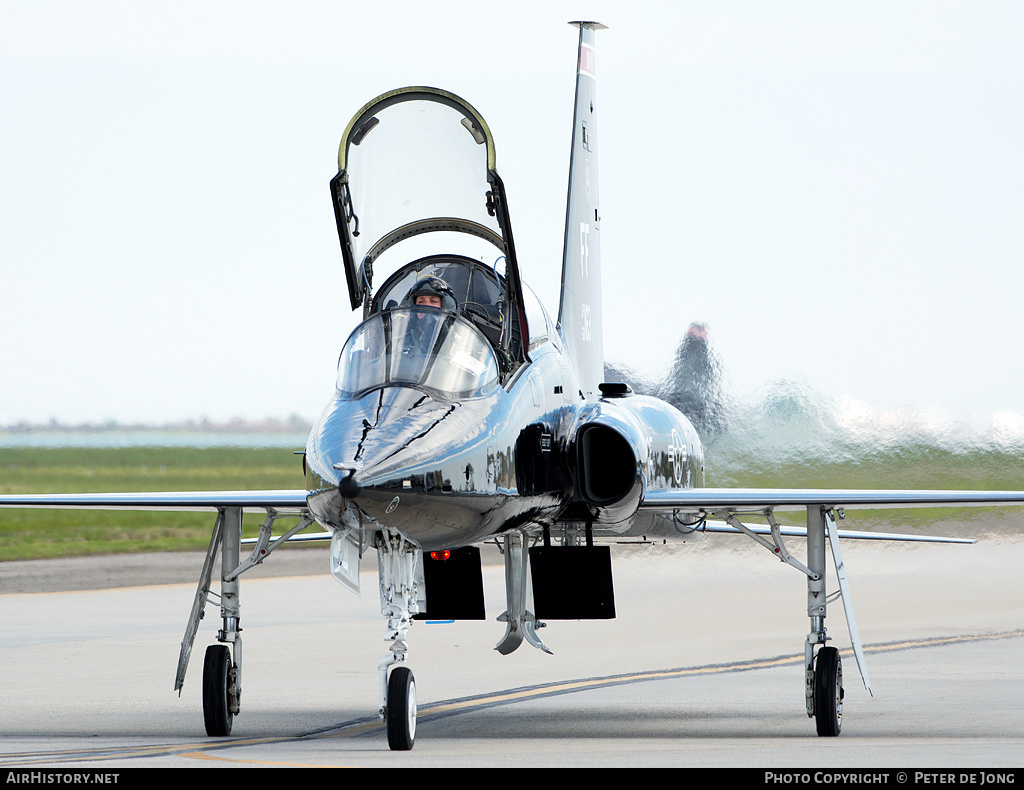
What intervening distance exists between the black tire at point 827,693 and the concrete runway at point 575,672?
9.4 inches

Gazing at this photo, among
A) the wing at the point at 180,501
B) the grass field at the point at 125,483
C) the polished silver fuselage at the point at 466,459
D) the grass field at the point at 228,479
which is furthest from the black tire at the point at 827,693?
the grass field at the point at 125,483

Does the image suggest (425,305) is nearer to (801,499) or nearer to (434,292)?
(434,292)

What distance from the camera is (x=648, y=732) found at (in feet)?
37.0

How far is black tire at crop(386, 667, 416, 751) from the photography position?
29.1 feet

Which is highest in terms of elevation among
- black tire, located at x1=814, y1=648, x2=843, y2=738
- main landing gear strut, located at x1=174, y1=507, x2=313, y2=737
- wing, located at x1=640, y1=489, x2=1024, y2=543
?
wing, located at x1=640, y1=489, x2=1024, y2=543

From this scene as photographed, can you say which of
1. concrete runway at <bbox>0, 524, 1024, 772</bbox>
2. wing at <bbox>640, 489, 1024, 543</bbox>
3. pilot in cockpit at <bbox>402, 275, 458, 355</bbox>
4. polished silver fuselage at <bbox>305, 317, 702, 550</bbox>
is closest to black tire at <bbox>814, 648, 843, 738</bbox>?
concrete runway at <bbox>0, 524, 1024, 772</bbox>

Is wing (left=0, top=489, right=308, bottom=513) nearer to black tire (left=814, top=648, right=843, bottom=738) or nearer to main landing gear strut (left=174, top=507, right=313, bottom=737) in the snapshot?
main landing gear strut (left=174, top=507, right=313, bottom=737)

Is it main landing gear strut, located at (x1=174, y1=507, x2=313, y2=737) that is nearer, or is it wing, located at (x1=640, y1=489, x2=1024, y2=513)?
main landing gear strut, located at (x1=174, y1=507, x2=313, y2=737)

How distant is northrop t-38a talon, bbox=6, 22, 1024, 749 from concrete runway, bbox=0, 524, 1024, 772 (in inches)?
35.3

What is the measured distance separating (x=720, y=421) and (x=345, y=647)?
7553 mm

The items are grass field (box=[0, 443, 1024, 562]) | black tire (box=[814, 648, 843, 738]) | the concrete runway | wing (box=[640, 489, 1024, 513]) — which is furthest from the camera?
grass field (box=[0, 443, 1024, 562])

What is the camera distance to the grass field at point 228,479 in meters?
23.3

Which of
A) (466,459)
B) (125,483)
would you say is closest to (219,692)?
(466,459)

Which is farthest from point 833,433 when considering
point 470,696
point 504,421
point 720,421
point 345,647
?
point 504,421
